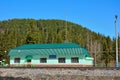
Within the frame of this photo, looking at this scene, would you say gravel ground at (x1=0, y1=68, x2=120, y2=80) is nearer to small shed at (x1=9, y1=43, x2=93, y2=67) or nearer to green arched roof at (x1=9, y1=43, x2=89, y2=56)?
small shed at (x1=9, y1=43, x2=93, y2=67)

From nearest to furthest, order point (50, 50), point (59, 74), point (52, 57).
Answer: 1. point (59, 74)
2. point (52, 57)
3. point (50, 50)

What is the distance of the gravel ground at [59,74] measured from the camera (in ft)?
86.4

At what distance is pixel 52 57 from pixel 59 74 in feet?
72.9

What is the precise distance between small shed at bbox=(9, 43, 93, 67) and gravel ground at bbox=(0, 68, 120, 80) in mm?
19847

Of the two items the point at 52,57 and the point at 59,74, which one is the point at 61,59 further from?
the point at 59,74

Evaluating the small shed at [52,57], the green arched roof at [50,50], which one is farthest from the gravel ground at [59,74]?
the green arched roof at [50,50]

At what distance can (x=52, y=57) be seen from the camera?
4938 cm

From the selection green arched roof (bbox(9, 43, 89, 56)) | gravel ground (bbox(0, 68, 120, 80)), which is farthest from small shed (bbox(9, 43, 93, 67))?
gravel ground (bbox(0, 68, 120, 80))

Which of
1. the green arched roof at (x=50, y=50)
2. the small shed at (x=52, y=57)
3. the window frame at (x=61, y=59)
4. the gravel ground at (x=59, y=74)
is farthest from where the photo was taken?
the green arched roof at (x=50, y=50)

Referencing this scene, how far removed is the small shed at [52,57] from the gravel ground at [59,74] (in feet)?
65.1

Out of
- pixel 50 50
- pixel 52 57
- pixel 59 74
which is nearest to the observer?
pixel 59 74

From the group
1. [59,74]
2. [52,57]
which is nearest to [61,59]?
[52,57]

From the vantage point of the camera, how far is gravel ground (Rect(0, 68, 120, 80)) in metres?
26.3

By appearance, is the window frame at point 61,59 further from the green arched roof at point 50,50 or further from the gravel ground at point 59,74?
the gravel ground at point 59,74
